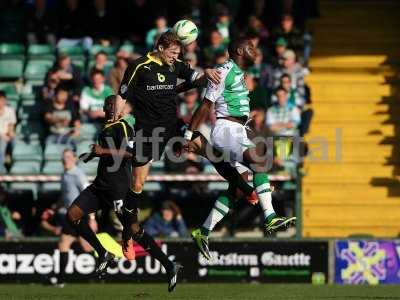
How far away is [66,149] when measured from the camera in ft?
62.4

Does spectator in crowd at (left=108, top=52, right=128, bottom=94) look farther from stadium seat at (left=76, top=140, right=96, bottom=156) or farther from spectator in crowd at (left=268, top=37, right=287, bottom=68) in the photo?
spectator in crowd at (left=268, top=37, right=287, bottom=68)

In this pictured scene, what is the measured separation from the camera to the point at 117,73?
21.0 metres

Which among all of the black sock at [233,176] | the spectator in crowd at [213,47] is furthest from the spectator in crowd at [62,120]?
the black sock at [233,176]

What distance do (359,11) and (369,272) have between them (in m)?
6.75

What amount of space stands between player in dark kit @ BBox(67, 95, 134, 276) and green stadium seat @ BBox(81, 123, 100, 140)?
174 inches

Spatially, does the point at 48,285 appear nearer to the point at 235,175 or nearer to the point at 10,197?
the point at 10,197

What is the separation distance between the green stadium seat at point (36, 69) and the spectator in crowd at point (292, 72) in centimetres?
368

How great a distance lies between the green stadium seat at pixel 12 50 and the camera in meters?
22.2

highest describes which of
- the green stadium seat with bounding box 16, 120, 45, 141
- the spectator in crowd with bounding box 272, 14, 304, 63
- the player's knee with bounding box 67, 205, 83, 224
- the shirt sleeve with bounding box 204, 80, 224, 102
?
the spectator in crowd with bounding box 272, 14, 304, 63

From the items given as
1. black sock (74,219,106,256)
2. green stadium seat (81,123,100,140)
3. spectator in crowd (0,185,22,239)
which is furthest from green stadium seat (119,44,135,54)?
black sock (74,219,106,256)

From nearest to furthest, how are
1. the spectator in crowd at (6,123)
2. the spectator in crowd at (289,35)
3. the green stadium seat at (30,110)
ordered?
the spectator in crowd at (6,123) < the green stadium seat at (30,110) < the spectator in crowd at (289,35)

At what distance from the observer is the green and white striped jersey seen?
14618mm

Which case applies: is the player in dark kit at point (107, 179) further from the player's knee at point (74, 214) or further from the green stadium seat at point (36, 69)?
the green stadium seat at point (36, 69)

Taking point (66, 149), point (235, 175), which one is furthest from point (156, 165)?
point (235, 175)
